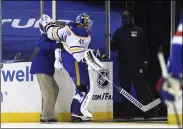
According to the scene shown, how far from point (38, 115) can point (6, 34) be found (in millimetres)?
1665

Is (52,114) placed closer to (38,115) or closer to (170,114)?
(38,115)

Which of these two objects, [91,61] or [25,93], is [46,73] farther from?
[91,61]

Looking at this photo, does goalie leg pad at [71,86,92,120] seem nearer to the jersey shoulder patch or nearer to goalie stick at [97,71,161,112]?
goalie stick at [97,71,161,112]

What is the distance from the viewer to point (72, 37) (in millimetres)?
8859

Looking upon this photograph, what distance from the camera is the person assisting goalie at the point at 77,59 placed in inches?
350

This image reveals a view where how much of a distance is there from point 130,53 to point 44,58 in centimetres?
133

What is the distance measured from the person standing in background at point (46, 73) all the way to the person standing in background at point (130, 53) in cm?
103

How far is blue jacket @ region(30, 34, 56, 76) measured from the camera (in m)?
9.09

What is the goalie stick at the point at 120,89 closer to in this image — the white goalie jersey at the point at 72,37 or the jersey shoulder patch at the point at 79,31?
the white goalie jersey at the point at 72,37

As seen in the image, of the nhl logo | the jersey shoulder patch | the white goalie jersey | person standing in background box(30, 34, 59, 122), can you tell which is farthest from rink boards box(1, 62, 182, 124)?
the jersey shoulder patch

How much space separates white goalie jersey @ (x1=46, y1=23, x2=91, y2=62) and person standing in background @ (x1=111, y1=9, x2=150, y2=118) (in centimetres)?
82

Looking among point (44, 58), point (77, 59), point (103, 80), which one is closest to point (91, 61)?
point (77, 59)

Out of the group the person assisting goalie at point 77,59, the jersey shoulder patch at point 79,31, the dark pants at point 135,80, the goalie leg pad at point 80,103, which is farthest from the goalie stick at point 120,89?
the goalie leg pad at point 80,103

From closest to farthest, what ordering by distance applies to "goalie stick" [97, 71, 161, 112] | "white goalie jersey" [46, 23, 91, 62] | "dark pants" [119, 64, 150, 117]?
"white goalie jersey" [46, 23, 91, 62] < "goalie stick" [97, 71, 161, 112] < "dark pants" [119, 64, 150, 117]
